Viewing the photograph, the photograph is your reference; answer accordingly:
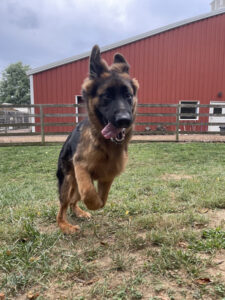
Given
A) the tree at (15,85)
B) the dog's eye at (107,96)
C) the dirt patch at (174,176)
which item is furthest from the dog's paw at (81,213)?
the tree at (15,85)

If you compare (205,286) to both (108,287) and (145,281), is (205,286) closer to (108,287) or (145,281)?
(145,281)

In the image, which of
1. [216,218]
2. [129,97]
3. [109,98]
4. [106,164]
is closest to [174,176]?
[216,218]

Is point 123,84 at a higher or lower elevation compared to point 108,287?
higher

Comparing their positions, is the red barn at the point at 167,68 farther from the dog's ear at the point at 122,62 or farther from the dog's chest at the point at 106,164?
the dog's chest at the point at 106,164

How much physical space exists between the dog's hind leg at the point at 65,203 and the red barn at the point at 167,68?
12.6 metres

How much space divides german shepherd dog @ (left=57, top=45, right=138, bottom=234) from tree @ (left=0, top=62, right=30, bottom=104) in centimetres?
5052

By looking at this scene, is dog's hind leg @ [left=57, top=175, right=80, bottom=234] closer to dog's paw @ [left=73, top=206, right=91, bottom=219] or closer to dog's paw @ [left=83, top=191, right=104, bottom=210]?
dog's paw @ [left=73, top=206, right=91, bottom=219]

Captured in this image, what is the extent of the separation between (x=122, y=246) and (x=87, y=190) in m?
0.67

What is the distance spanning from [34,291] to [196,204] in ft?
A: 7.94

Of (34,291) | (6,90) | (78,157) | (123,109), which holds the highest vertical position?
(6,90)

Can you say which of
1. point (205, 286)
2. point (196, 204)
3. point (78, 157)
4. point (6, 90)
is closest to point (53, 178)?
point (78, 157)

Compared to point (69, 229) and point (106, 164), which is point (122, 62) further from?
point (69, 229)

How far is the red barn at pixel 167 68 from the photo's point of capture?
15.4 meters

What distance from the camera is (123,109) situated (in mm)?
2270
